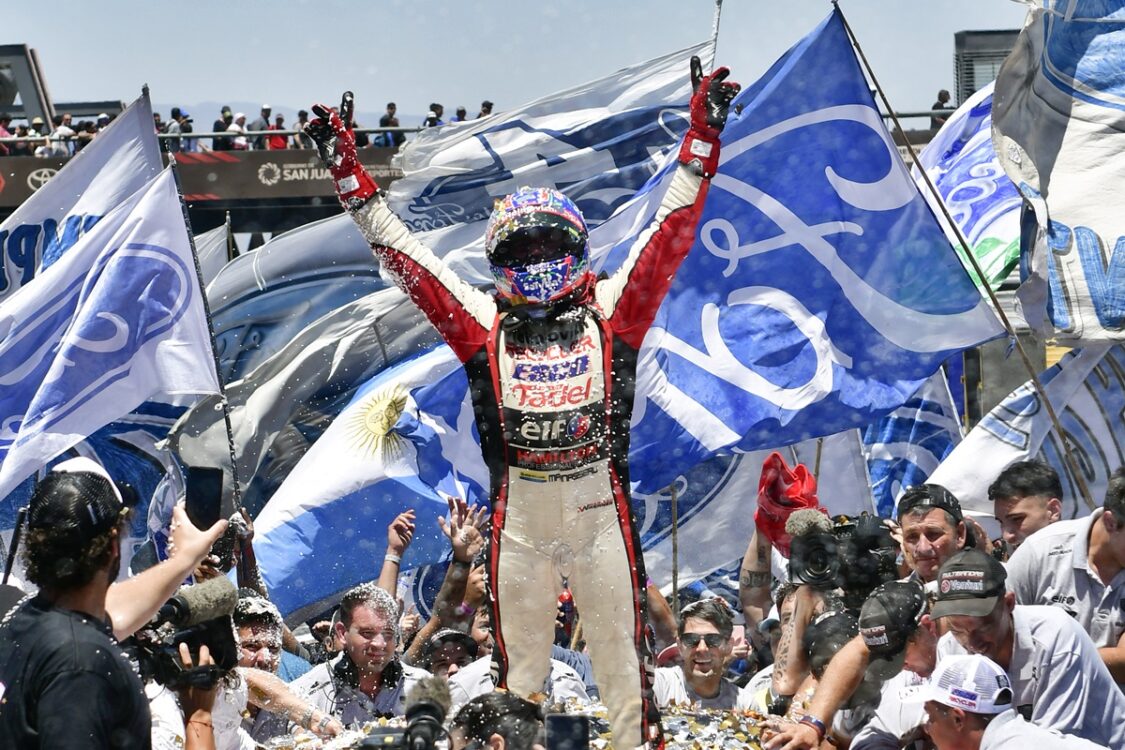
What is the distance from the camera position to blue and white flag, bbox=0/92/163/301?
420 inches

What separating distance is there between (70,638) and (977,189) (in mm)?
8007

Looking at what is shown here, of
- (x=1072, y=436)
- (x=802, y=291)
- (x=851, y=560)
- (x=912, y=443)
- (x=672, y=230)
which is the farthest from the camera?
(x=912, y=443)

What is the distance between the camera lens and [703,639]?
7.69 metres

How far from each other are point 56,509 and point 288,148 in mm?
21882

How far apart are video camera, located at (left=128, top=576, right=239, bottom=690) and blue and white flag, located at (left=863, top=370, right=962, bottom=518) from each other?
6.19 metres

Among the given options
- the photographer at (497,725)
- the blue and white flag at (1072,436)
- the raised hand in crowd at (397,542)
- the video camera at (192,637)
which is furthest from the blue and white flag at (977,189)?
the video camera at (192,637)

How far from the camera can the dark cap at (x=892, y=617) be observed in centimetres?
590

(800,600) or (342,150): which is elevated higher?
(342,150)

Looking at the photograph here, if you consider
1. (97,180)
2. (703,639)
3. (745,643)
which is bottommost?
(703,639)

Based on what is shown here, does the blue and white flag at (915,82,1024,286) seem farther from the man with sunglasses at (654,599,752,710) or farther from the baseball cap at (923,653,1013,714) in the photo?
the baseball cap at (923,653,1013,714)

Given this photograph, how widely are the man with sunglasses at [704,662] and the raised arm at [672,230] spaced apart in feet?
5.96

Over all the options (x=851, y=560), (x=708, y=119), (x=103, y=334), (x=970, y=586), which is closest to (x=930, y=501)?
(x=851, y=560)

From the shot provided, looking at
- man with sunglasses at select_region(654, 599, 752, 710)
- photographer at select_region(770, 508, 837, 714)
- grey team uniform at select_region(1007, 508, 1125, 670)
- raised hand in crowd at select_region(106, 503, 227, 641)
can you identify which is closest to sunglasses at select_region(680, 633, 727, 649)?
man with sunglasses at select_region(654, 599, 752, 710)

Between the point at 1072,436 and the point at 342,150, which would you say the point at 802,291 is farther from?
the point at 342,150
